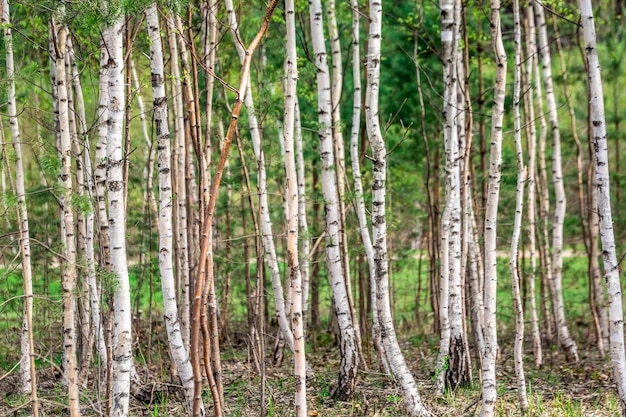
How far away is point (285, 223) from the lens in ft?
30.8

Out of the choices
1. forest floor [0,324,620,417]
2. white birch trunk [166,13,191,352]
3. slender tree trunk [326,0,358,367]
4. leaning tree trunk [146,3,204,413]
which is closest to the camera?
leaning tree trunk [146,3,204,413]

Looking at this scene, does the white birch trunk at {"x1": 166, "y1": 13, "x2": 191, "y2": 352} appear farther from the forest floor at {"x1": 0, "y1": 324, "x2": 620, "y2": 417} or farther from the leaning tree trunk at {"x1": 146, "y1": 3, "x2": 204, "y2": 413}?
the leaning tree trunk at {"x1": 146, "y1": 3, "x2": 204, "y2": 413}

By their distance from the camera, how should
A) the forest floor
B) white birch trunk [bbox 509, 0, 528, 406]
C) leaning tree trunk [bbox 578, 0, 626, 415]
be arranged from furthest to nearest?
the forest floor → white birch trunk [bbox 509, 0, 528, 406] → leaning tree trunk [bbox 578, 0, 626, 415]

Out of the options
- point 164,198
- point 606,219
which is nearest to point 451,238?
point 606,219

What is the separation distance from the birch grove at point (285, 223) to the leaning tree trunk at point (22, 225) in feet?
0.11

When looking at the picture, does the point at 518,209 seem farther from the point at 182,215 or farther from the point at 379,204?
the point at 182,215

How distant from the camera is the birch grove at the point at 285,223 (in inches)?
215

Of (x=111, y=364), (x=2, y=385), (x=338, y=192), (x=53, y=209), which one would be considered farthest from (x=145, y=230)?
(x=111, y=364)

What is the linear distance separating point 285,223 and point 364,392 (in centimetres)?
275

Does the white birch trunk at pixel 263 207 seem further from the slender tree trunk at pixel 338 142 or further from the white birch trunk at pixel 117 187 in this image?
the white birch trunk at pixel 117 187

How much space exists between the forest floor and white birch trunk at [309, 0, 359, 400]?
0.34 m

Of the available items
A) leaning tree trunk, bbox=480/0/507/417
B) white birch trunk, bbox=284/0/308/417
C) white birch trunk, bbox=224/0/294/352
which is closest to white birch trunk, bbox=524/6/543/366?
leaning tree trunk, bbox=480/0/507/417

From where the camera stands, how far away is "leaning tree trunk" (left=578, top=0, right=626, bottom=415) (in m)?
5.70

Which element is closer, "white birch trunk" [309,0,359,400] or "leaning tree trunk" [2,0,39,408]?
"leaning tree trunk" [2,0,39,408]
